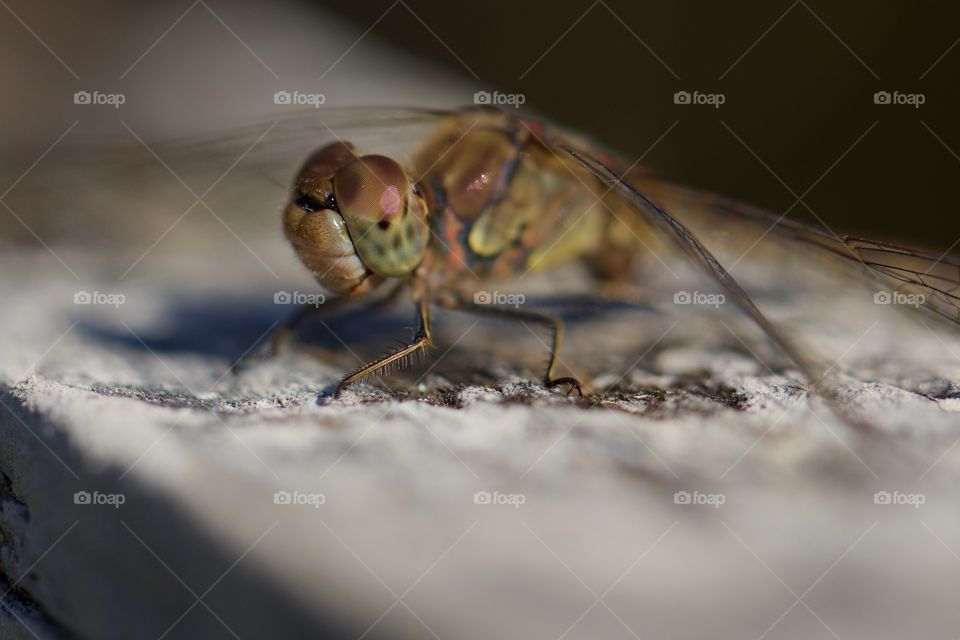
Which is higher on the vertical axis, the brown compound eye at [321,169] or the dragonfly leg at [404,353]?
the brown compound eye at [321,169]

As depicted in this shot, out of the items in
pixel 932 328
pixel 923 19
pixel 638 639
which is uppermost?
pixel 923 19

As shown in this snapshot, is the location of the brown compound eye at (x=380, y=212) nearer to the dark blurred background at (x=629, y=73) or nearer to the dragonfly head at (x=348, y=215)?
the dragonfly head at (x=348, y=215)

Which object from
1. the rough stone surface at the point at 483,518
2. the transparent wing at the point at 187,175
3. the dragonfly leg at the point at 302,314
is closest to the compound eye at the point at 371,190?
the transparent wing at the point at 187,175

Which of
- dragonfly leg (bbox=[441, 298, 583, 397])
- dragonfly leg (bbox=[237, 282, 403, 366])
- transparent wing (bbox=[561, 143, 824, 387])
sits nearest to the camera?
transparent wing (bbox=[561, 143, 824, 387])

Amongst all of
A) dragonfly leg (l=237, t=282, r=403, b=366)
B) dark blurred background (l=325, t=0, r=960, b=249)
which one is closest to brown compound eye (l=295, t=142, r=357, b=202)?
dragonfly leg (l=237, t=282, r=403, b=366)

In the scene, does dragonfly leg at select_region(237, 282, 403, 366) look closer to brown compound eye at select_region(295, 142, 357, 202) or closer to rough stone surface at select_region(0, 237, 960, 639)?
brown compound eye at select_region(295, 142, 357, 202)

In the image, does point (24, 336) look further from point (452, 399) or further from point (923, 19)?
point (923, 19)

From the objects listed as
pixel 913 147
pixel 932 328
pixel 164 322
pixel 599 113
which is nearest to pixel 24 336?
pixel 164 322

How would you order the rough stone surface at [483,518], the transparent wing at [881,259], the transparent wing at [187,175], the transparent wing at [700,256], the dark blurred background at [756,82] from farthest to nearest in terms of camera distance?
1. the dark blurred background at [756,82]
2. the transparent wing at [187,175]
3. the transparent wing at [881,259]
4. the transparent wing at [700,256]
5. the rough stone surface at [483,518]
